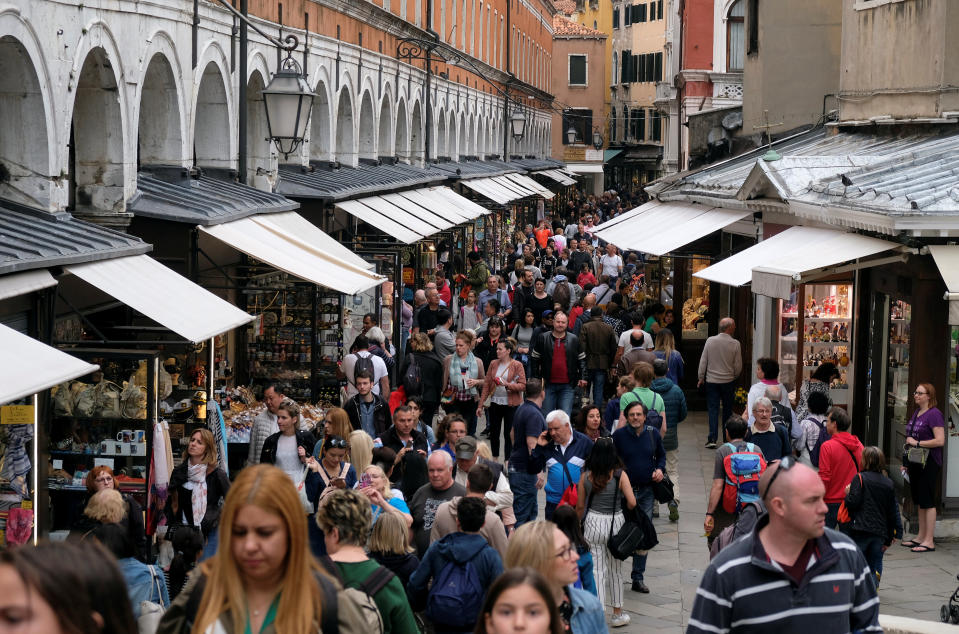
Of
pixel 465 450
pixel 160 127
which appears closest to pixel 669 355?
pixel 160 127

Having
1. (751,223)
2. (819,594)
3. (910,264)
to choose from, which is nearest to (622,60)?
(751,223)

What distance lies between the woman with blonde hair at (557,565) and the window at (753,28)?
1837 cm

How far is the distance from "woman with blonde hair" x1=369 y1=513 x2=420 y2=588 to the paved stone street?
9.94 ft

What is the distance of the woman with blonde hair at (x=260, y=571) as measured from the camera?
13.5ft

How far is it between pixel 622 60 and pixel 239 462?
2973 inches

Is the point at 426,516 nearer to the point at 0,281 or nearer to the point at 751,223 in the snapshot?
the point at 0,281

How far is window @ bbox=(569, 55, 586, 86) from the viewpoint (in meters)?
82.2

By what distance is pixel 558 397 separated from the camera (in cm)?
1540

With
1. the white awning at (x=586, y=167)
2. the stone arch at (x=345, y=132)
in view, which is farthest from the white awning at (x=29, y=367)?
the white awning at (x=586, y=167)

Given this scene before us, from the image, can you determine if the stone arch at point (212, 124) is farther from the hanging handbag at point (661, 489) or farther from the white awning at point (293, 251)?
the hanging handbag at point (661, 489)

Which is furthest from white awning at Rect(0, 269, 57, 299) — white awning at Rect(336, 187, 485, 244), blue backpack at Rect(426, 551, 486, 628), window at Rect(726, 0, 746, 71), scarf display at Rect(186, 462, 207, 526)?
window at Rect(726, 0, 746, 71)

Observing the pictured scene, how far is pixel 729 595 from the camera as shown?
481 cm

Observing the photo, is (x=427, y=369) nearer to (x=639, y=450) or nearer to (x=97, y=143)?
(x=97, y=143)

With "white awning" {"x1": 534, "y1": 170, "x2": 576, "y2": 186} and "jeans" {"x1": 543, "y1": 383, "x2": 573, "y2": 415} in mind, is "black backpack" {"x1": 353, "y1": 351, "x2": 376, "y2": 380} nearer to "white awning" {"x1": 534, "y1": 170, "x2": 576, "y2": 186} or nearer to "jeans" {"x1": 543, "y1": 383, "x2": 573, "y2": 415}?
"jeans" {"x1": 543, "y1": 383, "x2": 573, "y2": 415}
